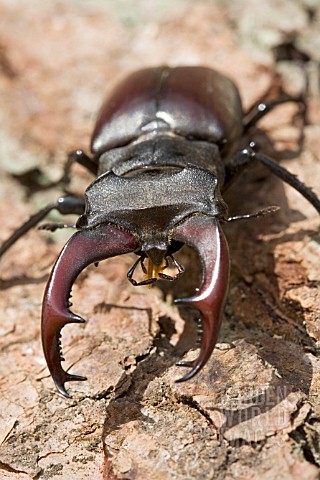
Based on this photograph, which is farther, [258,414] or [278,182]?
[278,182]

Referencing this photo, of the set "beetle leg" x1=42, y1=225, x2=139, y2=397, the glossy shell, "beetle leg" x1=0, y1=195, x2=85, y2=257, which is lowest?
"beetle leg" x1=0, y1=195, x2=85, y2=257

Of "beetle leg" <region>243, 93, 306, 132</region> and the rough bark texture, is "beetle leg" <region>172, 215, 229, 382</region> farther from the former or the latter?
"beetle leg" <region>243, 93, 306, 132</region>

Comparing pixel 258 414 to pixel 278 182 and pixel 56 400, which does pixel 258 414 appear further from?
pixel 278 182

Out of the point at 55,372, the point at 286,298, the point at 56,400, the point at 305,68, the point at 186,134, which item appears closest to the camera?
the point at 55,372

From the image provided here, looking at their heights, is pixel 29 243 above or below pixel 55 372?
below

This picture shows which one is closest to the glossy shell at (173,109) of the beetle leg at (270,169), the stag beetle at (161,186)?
the stag beetle at (161,186)

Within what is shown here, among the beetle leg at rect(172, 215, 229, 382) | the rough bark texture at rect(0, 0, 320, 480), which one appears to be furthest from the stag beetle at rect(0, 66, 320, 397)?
the rough bark texture at rect(0, 0, 320, 480)

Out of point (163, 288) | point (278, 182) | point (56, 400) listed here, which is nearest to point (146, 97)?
point (278, 182)

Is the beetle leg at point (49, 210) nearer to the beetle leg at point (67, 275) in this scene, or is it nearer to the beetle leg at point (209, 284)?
the beetle leg at point (67, 275)
